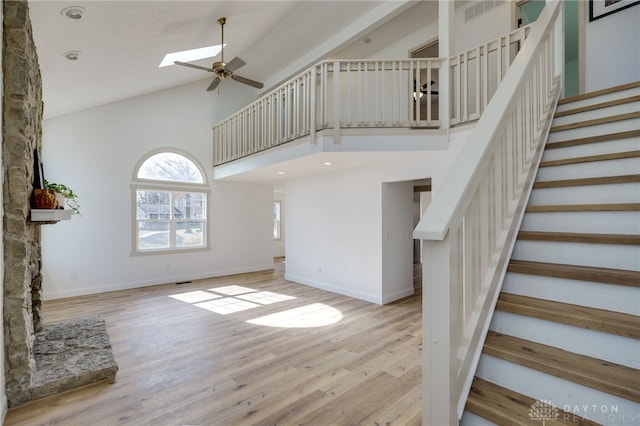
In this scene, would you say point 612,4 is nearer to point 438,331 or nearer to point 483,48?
point 483,48

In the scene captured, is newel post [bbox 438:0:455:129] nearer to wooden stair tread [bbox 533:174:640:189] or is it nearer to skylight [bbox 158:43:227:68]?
wooden stair tread [bbox 533:174:640:189]

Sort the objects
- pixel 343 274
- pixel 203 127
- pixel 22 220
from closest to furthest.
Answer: pixel 22 220
pixel 343 274
pixel 203 127

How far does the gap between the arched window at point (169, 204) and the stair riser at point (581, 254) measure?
6.34 m

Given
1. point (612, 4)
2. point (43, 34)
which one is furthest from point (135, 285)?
point (612, 4)

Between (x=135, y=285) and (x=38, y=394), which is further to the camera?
(x=135, y=285)

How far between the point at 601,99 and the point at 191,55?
17.4 ft

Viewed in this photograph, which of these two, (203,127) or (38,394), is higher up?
(203,127)

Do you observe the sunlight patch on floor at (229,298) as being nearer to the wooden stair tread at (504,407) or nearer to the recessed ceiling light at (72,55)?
the recessed ceiling light at (72,55)

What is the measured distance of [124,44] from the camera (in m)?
3.41

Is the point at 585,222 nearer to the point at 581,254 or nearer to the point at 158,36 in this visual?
the point at 581,254

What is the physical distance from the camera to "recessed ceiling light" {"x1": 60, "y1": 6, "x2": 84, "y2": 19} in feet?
8.02

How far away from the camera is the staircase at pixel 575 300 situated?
3.82 ft

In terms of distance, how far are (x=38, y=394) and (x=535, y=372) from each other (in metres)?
3.31

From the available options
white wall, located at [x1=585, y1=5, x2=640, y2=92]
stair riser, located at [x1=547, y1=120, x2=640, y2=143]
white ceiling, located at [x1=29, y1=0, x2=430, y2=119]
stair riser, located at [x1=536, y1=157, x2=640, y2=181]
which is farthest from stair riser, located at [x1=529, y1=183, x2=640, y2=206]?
white ceiling, located at [x1=29, y1=0, x2=430, y2=119]
